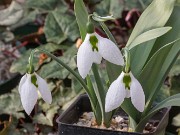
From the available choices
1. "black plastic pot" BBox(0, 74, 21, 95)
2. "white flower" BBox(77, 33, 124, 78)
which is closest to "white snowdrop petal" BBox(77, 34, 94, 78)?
"white flower" BBox(77, 33, 124, 78)

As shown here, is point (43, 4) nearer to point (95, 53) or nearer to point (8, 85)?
point (8, 85)

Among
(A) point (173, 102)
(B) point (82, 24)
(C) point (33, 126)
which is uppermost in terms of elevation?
(B) point (82, 24)

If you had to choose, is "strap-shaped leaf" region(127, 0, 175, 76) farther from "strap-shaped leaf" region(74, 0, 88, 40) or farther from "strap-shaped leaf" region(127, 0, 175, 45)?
"strap-shaped leaf" region(74, 0, 88, 40)

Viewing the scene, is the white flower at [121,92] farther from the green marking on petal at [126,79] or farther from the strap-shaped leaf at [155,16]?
the strap-shaped leaf at [155,16]

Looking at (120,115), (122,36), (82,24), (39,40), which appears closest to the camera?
(82,24)

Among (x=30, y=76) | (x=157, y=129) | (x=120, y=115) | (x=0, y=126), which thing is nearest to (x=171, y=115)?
(x=120, y=115)

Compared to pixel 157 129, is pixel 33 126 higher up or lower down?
lower down

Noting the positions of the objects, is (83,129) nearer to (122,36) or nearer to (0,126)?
(0,126)

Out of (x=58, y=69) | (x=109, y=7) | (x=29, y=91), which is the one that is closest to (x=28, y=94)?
(x=29, y=91)
